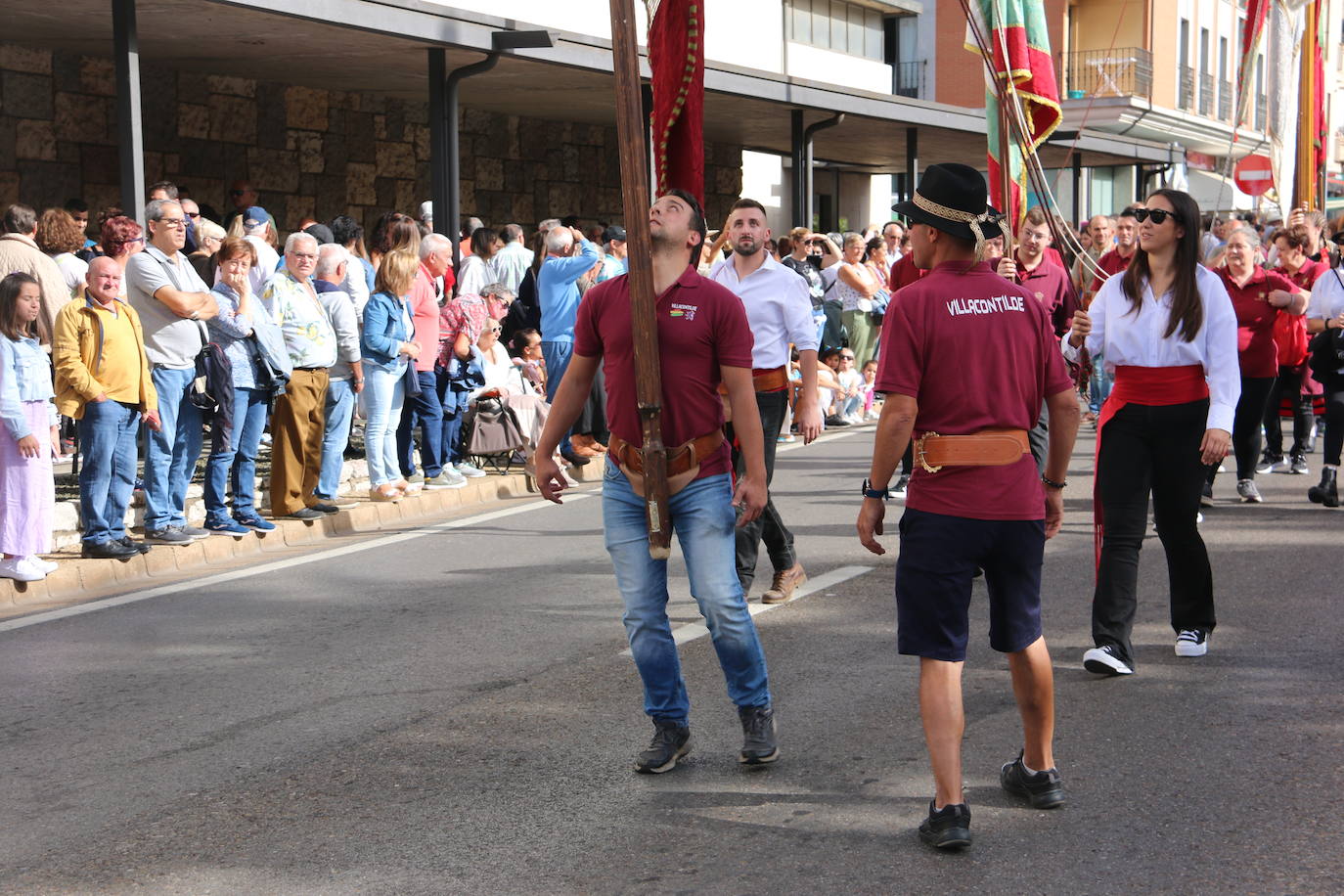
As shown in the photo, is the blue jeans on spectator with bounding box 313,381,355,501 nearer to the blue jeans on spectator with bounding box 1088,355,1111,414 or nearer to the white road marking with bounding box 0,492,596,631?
the white road marking with bounding box 0,492,596,631

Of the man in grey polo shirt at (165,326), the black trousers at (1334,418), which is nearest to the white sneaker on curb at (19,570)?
the man in grey polo shirt at (165,326)

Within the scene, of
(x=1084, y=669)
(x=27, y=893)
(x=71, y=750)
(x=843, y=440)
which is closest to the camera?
(x=27, y=893)

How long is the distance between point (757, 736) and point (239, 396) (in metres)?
5.38

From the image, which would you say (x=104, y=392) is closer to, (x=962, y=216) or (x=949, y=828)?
(x=962, y=216)

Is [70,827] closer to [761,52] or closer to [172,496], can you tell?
[172,496]

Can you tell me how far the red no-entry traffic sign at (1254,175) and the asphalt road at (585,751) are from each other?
13.5 m

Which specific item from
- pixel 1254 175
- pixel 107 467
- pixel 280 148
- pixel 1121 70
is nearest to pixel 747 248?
pixel 107 467

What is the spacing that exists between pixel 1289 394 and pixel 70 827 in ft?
33.2

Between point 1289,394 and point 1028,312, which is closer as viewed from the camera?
point 1028,312

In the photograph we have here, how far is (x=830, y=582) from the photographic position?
332 inches

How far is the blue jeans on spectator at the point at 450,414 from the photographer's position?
39.4 feet

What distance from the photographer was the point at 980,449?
459 centimetres

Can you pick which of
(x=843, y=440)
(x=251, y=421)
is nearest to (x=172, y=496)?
(x=251, y=421)

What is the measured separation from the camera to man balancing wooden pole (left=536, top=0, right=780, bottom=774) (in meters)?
5.10
